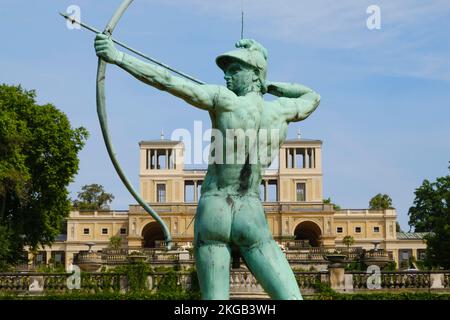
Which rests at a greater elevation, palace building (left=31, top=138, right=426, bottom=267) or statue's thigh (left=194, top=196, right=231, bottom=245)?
palace building (left=31, top=138, right=426, bottom=267)

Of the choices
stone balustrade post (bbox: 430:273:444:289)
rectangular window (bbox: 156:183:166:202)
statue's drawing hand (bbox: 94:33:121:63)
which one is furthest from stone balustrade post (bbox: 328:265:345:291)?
rectangular window (bbox: 156:183:166:202)

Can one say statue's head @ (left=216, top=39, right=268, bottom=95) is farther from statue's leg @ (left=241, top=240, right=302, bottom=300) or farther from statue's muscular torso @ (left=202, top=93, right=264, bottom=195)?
statue's leg @ (left=241, top=240, right=302, bottom=300)

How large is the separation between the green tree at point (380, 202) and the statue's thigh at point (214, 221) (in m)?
74.3

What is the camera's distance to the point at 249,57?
615 centimetres

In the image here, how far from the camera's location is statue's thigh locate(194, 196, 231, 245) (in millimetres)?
5852

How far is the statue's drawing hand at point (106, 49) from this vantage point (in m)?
5.77

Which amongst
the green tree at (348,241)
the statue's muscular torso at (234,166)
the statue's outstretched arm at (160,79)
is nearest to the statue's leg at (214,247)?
the statue's muscular torso at (234,166)

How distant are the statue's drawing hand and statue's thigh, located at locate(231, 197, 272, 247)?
→ 1.39 m

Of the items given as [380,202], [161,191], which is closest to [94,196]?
[161,191]

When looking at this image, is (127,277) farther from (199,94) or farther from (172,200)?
(172,200)

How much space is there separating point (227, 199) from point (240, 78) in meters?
0.97

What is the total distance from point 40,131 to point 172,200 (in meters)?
43.2

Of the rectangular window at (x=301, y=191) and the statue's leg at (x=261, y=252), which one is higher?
the rectangular window at (x=301, y=191)

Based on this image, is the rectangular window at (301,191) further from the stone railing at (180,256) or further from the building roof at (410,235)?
the stone railing at (180,256)
